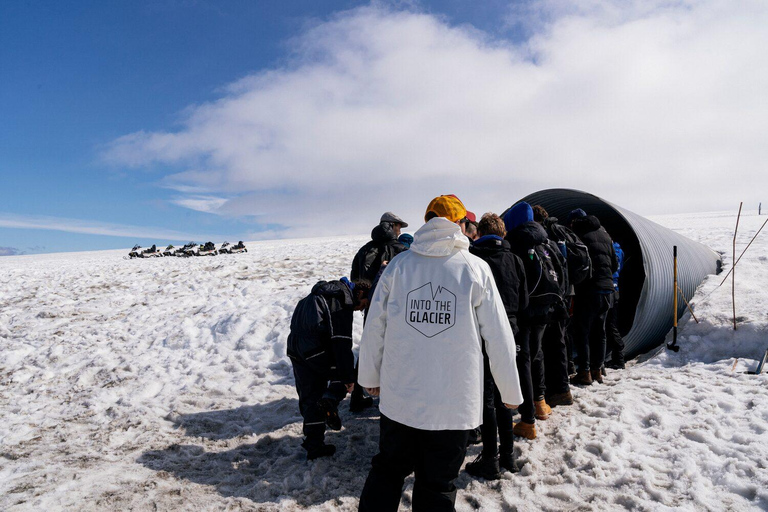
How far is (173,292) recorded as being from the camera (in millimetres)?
10516

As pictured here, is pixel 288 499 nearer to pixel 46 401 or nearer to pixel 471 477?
pixel 471 477

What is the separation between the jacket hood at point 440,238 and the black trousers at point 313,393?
198 cm

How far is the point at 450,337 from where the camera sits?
2287 millimetres

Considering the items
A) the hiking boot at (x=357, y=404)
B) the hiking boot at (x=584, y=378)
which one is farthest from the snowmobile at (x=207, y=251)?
the hiking boot at (x=584, y=378)

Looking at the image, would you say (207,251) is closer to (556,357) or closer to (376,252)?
(376,252)

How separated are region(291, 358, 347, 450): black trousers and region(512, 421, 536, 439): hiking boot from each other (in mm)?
1627

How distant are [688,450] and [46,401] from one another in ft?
23.9

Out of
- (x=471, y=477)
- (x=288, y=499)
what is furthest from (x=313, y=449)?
(x=471, y=477)

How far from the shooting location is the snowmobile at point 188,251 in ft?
62.1

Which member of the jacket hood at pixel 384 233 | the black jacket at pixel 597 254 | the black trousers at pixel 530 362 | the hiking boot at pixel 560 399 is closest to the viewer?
the black trousers at pixel 530 362

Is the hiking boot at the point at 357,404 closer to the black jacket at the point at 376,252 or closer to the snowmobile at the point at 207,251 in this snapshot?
the black jacket at the point at 376,252

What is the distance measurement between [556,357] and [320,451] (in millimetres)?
2590

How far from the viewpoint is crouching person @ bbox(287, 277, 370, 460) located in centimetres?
379

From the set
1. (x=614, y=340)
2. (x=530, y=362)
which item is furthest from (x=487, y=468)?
(x=614, y=340)
